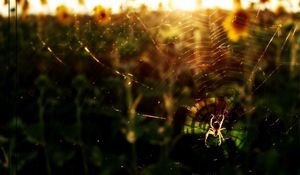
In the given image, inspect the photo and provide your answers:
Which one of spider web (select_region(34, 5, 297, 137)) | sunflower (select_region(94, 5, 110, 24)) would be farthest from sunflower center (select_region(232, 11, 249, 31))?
sunflower (select_region(94, 5, 110, 24))

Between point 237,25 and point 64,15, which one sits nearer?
point 237,25

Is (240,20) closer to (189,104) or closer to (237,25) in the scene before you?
(237,25)

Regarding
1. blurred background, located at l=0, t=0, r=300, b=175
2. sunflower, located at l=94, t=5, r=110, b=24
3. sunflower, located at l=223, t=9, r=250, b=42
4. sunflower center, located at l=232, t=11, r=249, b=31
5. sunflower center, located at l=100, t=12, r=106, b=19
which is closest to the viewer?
blurred background, located at l=0, t=0, r=300, b=175

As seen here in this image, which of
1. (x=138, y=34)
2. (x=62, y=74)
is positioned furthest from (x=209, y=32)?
(x=138, y=34)

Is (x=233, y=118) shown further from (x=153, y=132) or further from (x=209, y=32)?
(x=153, y=132)

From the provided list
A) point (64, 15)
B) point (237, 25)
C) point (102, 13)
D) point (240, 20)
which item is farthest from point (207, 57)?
point (64, 15)

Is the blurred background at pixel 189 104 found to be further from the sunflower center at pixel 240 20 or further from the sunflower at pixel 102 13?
the sunflower at pixel 102 13

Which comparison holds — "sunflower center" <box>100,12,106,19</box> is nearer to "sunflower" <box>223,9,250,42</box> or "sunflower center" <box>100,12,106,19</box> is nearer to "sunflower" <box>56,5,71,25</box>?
"sunflower" <box>56,5,71,25</box>

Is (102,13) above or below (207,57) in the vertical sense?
above
